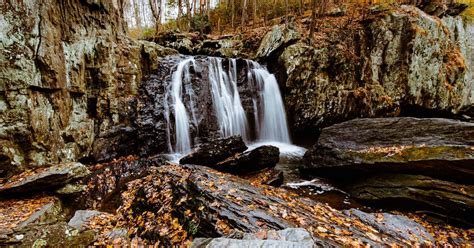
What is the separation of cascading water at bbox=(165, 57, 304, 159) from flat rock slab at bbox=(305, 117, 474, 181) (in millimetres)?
3209

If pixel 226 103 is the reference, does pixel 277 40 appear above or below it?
above

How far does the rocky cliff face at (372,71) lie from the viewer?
12898 millimetres

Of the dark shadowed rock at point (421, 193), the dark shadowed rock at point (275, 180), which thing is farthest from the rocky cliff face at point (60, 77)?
the dark shadowed rock at point (421, 193)

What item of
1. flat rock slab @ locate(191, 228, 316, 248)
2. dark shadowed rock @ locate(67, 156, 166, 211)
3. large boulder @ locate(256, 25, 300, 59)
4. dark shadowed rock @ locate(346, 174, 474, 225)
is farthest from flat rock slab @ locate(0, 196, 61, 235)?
large boulder @ locate(256, 25, 300, 59)

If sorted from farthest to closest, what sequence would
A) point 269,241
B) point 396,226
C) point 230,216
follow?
point 396,226, point 230,216, point 269,241

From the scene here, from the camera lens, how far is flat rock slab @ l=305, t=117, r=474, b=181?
220 inches

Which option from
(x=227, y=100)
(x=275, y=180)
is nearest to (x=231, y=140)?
(x=275, y=180)

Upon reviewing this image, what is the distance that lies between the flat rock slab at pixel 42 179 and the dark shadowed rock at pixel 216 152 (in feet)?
10.3

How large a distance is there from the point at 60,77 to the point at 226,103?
6.37m

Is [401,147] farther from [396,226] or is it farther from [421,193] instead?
[396,226]

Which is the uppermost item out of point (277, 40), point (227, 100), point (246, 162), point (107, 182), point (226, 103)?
point (277, 40)

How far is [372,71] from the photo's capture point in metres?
13.9

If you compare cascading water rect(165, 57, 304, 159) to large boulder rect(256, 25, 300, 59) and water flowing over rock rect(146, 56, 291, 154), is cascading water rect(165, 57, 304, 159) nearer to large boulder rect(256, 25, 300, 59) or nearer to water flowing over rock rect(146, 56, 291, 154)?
water flowing over rock rect(146, 56, 291, 154)

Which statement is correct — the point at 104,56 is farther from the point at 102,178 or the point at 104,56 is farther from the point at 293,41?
the point at 293,41
